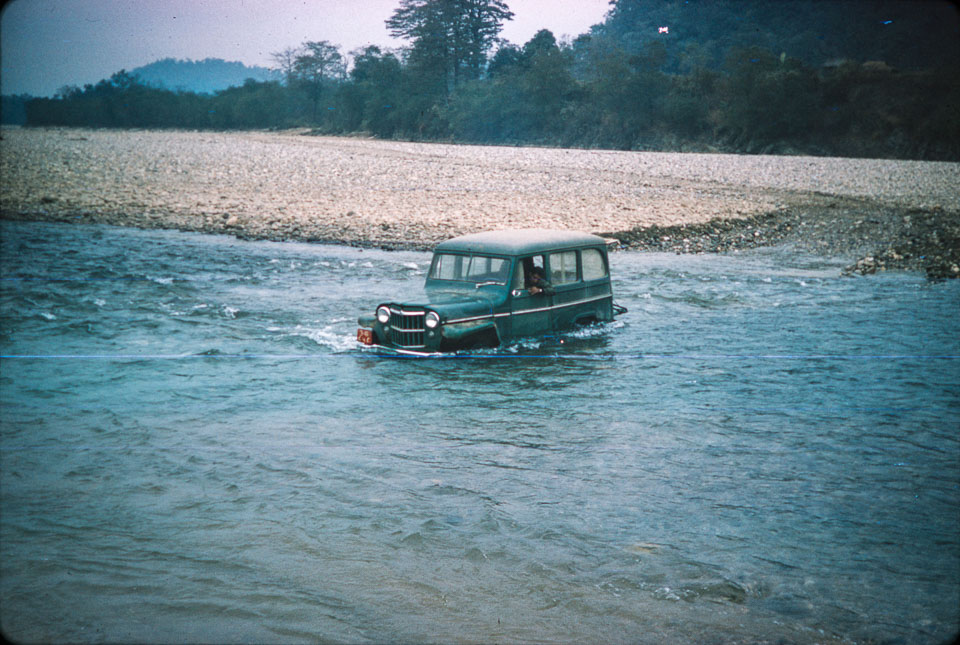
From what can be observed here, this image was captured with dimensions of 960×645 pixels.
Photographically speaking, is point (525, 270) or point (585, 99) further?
point (585, 99)

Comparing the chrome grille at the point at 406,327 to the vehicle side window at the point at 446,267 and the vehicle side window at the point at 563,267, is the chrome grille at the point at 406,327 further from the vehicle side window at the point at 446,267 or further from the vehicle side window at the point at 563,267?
the vehicle side window at the point at 563,267

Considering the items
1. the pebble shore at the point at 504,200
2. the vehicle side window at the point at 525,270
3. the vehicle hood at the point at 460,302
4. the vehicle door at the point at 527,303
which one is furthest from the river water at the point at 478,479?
the pebble shore at the point at 504,200

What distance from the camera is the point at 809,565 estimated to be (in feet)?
19.0

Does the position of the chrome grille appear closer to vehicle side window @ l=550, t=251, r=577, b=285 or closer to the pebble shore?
vehicle side window @ l=550, t=251, r=577, b=285

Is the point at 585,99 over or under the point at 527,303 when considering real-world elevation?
over

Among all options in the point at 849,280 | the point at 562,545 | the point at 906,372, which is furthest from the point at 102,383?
the point at 849,280

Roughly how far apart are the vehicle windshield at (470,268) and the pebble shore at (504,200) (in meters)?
9.71

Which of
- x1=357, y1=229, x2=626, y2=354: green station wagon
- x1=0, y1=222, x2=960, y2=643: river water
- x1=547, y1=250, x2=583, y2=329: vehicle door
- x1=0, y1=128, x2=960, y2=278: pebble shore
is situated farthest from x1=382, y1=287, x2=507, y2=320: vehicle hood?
x1=0, y1=128, x2=960, y2=278: pebble shore

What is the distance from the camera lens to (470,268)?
11.6m

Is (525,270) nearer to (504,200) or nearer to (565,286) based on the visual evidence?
(565,286)

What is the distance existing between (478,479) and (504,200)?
21.4 m

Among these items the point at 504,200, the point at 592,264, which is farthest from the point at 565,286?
the point at 504,200

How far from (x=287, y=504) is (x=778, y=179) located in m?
36.7

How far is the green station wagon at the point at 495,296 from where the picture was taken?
10.8m
